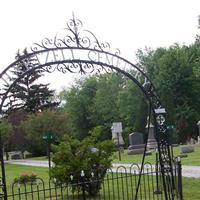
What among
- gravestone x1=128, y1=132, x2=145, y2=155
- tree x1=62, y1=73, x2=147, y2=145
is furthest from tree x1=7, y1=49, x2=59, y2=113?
gravestone x1=128, y1=132, x2=145, y2=155

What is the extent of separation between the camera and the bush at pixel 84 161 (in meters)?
12.9

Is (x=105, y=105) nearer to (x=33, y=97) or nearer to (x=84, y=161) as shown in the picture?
(x=33, y=97)

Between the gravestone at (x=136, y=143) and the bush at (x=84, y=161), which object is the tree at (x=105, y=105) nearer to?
the gravestone at (x=136, y=143)

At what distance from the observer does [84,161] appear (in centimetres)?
1298

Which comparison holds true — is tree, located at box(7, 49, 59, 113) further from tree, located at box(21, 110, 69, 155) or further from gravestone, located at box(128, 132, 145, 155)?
gravestone, located at box(128, 132, 145, 155)

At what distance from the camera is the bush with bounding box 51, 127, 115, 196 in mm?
12859

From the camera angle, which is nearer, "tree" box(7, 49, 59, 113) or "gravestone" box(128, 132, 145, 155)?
"gravestone" box(128, 132, 145, 155)

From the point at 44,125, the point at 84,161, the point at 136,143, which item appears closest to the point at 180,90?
the point at 44,125

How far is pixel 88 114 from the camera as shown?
69.2m

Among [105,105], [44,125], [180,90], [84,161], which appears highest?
[180,90]

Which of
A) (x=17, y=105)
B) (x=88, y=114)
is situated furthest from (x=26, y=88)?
(x=88, y=114)

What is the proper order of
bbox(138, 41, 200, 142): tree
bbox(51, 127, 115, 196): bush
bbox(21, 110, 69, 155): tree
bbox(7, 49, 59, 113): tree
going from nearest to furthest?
bbox(51, 127, 115, 196): bush → bbox(21, 110, 69, 155): tree → bbox(138, 41, 200, 142): tree → bbox(7, 49, 59, 113): tree

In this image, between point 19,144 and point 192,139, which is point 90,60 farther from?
point 19,144

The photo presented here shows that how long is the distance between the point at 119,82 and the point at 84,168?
53.4 metres
